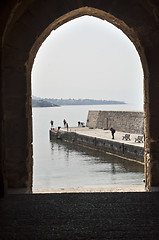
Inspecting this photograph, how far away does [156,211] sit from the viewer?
3092mm

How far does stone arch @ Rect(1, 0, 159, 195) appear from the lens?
4504mm

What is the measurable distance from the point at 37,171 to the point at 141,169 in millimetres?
5430

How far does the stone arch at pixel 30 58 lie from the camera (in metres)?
4.50

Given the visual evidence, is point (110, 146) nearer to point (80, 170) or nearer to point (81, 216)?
point (80, 170)

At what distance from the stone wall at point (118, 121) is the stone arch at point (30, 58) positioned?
22.1 meters

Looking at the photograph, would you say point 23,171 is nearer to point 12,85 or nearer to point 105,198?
point 12,85

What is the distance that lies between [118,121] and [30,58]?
2615 centimetres

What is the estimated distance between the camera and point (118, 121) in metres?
30.5

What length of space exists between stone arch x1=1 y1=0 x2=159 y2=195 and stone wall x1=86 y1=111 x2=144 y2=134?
872 inches

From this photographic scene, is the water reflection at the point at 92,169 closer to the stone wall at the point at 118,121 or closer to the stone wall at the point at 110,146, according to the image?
the stone wall at the point at 110,146

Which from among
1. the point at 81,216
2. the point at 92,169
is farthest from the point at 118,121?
the point at 81,216

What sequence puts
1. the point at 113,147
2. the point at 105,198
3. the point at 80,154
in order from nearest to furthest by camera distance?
the point at 105,198
the point at 113,147
the point at 80,154

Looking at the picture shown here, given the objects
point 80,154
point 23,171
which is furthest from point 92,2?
point 80,154

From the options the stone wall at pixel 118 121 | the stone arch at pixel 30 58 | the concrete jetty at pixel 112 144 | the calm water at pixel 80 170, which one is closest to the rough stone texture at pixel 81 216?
the stone arch at pixel 30 58
